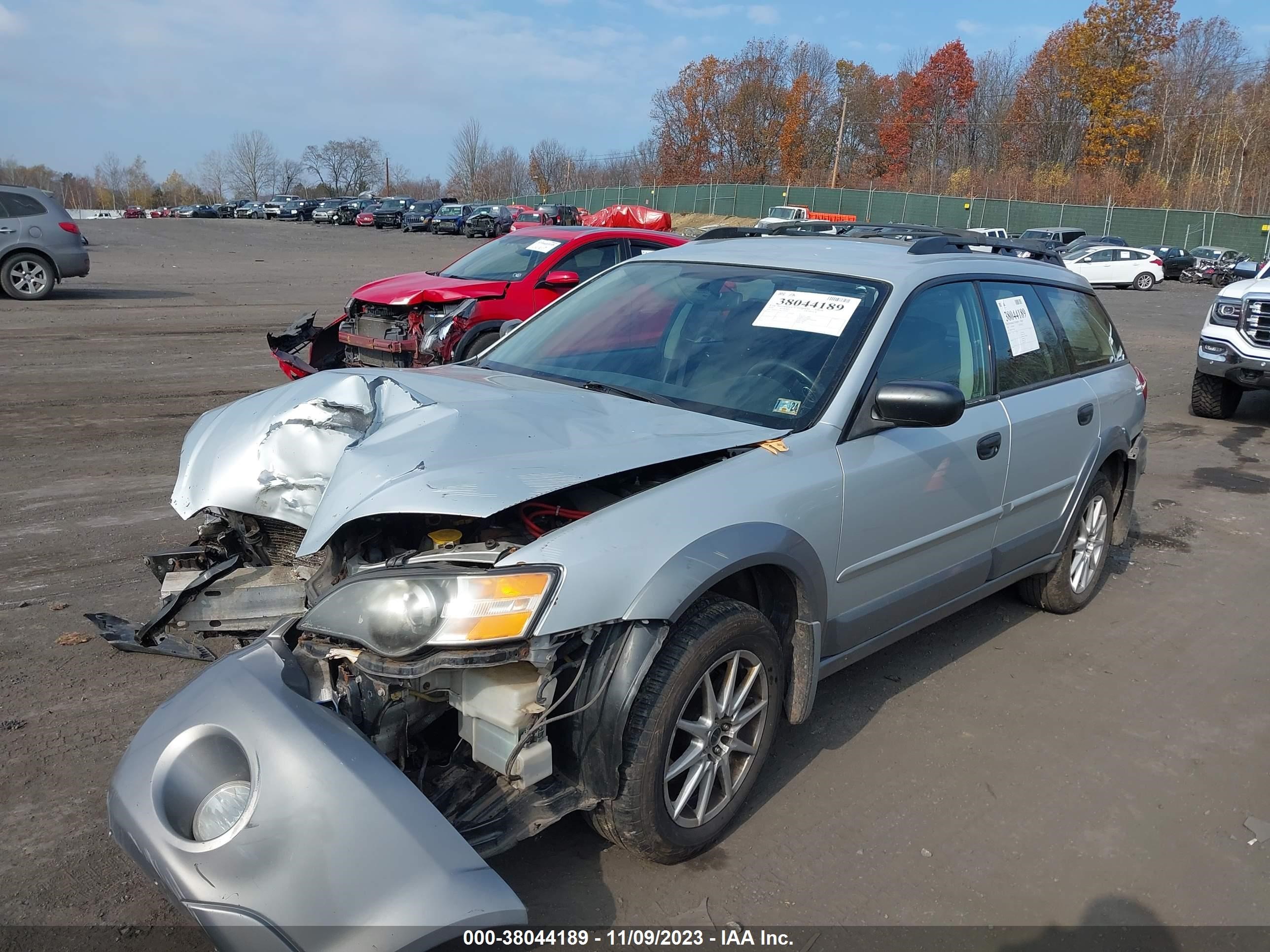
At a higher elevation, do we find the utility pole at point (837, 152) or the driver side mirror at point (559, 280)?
the utility pole at point (837, 152)

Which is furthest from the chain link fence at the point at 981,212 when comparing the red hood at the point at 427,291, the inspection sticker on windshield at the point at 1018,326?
the inspection sticker on windshield at the point at 1018,326

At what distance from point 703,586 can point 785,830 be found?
98 cm

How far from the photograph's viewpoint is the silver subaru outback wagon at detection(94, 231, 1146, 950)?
221 centimetres

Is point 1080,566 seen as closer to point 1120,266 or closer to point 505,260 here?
point 505,260

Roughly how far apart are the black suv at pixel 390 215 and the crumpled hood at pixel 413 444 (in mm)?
50974

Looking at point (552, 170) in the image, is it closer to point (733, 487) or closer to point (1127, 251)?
point (1127, 251)

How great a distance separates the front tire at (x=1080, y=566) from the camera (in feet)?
16.2

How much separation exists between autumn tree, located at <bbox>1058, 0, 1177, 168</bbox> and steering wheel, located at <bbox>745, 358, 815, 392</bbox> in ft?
235

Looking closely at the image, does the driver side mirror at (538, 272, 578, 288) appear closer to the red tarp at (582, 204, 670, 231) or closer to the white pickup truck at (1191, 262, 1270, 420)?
the white pickup truck at (1191, 262, 1270, 420)

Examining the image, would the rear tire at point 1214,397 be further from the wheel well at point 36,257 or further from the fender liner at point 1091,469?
the wheel well at point 36,257

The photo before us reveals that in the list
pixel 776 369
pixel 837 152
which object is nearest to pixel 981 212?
pixel 837 152

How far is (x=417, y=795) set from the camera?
2242 mm

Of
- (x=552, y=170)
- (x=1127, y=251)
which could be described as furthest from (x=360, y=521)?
(x=552, y=170)

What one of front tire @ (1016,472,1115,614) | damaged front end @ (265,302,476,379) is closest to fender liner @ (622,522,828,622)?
front tire @ (1016,472,1115,614)
